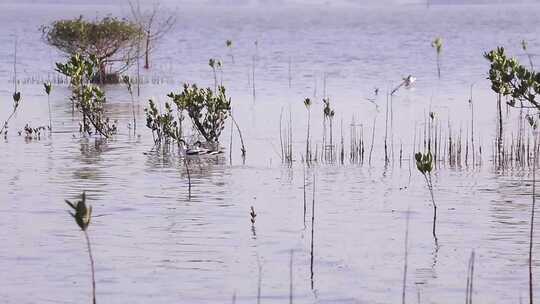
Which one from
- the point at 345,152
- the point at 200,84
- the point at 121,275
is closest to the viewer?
the point at 121,275

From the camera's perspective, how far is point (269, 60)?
51875mm

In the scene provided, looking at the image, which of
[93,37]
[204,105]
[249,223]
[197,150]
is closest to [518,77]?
[249,223]

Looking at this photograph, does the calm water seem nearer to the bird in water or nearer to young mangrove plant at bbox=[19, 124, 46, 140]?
young mangrove plant at bbox=[19, 124, 46, 140]

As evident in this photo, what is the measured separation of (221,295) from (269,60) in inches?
1682

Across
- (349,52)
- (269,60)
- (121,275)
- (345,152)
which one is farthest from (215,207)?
(349,52)

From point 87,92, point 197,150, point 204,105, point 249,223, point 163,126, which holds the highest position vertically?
point 87,92

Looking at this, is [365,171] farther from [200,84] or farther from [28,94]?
[200,84]

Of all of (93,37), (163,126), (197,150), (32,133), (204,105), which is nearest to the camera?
(197,150)

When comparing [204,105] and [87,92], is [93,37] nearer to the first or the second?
[87,92]

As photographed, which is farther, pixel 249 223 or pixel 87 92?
pixel 87 92

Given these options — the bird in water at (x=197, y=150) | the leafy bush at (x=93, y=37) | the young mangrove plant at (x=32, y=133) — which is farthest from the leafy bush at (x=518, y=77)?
the leafy bush at (x=93, y=37)

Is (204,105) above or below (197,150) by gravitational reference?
above

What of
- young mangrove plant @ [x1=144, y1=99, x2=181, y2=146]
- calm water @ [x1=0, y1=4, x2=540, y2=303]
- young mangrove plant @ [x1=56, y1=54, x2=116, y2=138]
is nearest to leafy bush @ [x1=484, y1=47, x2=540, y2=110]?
calm water @ [x1=0, y1=4, x2=540, y2=303]

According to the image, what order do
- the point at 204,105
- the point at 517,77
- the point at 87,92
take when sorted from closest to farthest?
the point at 517,77, the point at 204,105, the point at 87,92
